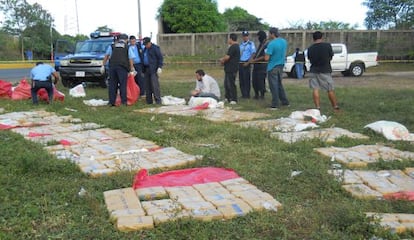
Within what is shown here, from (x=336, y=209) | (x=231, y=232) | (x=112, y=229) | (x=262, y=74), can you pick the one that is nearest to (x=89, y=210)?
(x=112, y=229)

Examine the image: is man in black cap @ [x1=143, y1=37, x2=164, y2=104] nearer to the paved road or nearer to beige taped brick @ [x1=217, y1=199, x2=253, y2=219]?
beige taped brick @ [x1=217, y1=199, x2=253, y2=219]

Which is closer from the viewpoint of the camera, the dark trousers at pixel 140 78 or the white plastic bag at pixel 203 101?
the white plastic bag at pixel 203 101

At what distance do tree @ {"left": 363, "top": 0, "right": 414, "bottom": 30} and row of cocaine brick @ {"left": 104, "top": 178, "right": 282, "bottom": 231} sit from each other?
2939cm

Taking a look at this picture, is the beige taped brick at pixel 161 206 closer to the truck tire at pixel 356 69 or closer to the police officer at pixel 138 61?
the police officer at pixel 138 61

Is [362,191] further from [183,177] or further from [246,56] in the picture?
[246,56]

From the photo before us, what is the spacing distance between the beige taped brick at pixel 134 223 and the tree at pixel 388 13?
3029 centimetres

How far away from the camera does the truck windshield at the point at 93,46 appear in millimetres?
15392

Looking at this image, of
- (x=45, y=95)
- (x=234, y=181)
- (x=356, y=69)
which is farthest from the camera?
(x=356, y=69)

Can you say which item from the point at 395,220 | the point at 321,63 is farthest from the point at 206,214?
the point at 321,63

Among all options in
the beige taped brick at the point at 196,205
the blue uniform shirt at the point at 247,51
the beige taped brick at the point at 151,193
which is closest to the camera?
the beige taped brick at the point at 196,205

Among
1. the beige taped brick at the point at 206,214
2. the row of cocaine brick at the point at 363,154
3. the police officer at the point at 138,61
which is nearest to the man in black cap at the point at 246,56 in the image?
the police officer at the point at 138,61

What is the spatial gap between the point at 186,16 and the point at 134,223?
3045 centimetres

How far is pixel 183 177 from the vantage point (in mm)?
4301

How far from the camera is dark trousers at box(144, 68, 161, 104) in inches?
402
